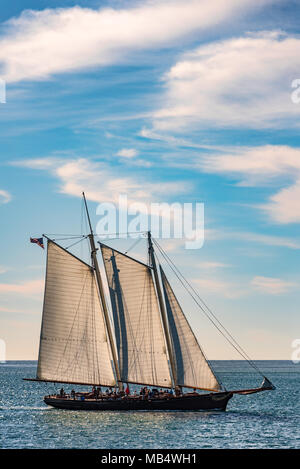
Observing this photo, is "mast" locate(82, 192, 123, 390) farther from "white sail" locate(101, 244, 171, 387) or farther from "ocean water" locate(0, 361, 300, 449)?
"ocean water" locate(0, 361, 300, 449)

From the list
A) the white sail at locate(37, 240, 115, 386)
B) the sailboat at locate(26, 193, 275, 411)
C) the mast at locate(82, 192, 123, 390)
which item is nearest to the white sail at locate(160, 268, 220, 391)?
the sailboat at locate(26, 193, 275, 411)

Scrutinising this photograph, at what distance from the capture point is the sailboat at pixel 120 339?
7512cm

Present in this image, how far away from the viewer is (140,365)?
7706cm

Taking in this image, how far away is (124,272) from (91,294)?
5.23m

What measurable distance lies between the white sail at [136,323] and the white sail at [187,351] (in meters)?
2.43

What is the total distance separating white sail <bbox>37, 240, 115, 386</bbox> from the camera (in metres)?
79.8

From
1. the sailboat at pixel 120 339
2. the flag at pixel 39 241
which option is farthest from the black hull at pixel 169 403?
the flag at pixel 39 241

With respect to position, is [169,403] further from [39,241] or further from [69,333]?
[39,241]

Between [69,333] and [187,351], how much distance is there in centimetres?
1469

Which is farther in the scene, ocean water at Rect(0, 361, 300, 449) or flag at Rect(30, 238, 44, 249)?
flag at Rect(30, 238, 44, 249)

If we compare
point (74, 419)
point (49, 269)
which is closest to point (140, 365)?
point (74, 419)

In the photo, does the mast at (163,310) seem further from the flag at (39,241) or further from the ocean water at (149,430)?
the flag at (39,241)
